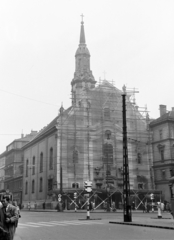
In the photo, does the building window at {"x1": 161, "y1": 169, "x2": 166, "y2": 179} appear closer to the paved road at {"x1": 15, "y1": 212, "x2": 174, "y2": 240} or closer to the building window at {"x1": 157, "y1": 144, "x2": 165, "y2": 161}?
the building window at {"x1": 157, "y1": 144, "x2": 165, "y2": 161}

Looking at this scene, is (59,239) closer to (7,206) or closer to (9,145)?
(7,206)

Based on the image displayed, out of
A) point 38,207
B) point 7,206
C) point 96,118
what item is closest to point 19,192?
point 38,207

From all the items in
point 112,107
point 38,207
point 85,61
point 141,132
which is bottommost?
point 38,207

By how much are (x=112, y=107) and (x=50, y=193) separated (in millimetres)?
18651

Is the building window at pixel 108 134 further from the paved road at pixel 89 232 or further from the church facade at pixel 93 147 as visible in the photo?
the paved road at pixel 89 232

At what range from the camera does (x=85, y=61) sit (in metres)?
81.6

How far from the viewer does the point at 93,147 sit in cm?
5569

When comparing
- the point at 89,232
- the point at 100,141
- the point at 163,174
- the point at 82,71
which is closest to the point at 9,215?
the point at 89,232

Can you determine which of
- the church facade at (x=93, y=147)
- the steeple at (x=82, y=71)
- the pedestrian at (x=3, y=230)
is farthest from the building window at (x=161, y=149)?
the pedestrian at (x=3, y=230)

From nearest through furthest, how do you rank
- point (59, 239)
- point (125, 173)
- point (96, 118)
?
point (59, 239) → point (125, 173) → point (96, 118)

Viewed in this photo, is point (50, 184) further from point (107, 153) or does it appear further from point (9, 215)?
point (9, 215)

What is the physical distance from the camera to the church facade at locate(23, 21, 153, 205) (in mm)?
53469

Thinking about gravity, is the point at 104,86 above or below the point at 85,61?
below

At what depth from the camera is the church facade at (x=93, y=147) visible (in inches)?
2105
